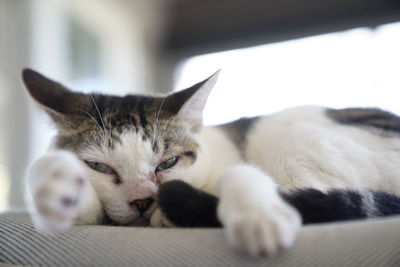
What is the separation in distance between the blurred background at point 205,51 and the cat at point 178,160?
1806mm

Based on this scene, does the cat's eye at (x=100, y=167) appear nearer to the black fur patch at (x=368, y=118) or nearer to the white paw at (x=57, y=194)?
the white paw at (x=57, y=194)

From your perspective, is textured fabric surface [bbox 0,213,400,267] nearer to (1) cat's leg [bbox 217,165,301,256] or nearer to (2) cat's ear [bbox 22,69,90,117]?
(1) cat's leg [bbox 217,165,301,256]

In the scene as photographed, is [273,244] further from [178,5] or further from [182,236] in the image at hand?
[178,5]

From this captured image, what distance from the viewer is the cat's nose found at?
0.94 meters

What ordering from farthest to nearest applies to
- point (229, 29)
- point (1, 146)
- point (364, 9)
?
1. point (229, 29)
2. point (364, 9)
3. point (1, 146)

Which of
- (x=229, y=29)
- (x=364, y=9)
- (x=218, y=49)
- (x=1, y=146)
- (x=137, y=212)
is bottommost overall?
(x=1, y=146)

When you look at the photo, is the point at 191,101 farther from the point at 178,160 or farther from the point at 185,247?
the point at 185,247

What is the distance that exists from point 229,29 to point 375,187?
3.63 meters

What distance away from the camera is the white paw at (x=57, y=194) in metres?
0.65

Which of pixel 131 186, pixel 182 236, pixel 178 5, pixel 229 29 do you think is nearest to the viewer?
pixel 182 236

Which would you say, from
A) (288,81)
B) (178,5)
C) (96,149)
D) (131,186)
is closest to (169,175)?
(131,186)

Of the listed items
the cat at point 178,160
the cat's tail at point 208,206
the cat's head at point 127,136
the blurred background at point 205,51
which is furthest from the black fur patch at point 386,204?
the blurred background at point 205,51

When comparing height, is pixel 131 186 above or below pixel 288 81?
below

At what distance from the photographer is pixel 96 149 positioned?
999 millimetres
